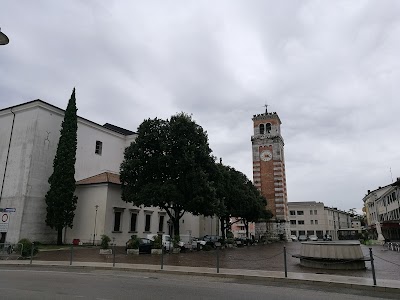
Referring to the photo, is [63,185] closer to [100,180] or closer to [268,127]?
[100,180]

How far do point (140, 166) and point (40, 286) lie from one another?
25677mm

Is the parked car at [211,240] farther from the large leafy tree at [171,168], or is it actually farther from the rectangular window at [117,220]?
the rectangular window at [117,220]

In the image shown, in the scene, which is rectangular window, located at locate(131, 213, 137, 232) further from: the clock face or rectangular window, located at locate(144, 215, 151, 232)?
the clock face

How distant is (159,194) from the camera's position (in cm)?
3322

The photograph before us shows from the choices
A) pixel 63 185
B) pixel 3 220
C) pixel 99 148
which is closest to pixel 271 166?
pixel 99 148

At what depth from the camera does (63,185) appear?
1480 inches

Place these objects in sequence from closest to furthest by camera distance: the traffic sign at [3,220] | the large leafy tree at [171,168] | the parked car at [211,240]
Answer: the traffic sign at [3,220] → the large leafy tree at [171,168] → the parked car at [211,240]

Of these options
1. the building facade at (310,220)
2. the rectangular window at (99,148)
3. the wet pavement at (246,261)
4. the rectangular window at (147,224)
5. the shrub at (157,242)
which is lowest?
the wet pavement at (246,261)

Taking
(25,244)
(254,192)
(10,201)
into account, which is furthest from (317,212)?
(25,244)

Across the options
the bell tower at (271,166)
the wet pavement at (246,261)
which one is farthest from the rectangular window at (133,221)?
the bell tower at (271,166)

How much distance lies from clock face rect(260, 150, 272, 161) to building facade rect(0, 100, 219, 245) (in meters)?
44.9

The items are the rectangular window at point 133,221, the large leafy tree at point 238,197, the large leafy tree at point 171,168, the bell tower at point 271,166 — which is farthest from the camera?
the bell tower at point 271,166

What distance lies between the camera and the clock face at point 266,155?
3292 inches

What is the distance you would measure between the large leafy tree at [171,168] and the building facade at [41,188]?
5.54 meters
